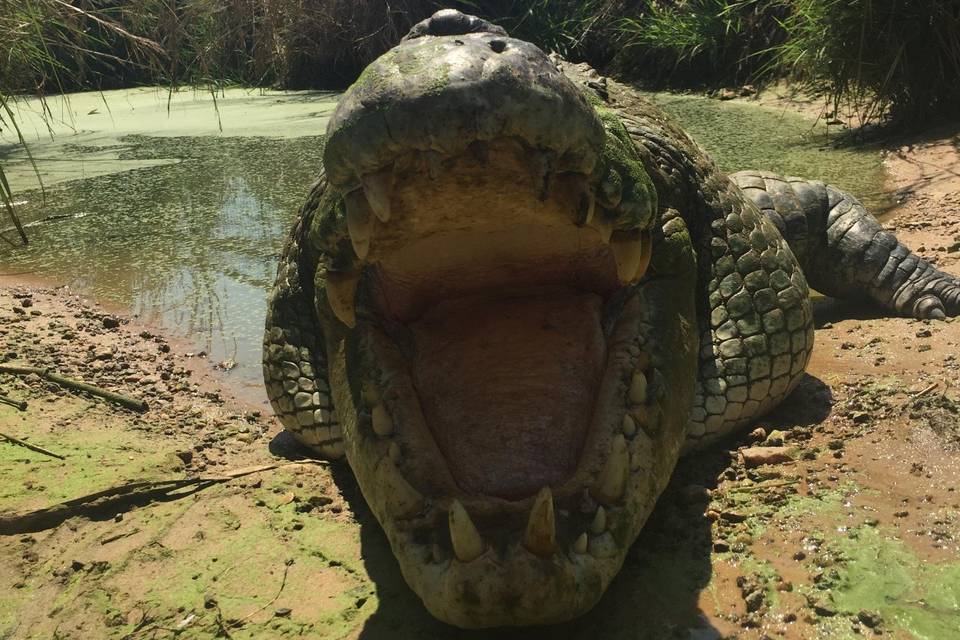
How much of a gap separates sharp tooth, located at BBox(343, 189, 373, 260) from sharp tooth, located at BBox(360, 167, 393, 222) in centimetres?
6

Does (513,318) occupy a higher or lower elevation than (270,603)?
higher

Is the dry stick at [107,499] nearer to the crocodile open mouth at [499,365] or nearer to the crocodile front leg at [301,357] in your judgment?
the crocodile front leg at [301,357]

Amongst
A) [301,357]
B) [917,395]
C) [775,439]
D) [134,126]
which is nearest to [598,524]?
[775,439]

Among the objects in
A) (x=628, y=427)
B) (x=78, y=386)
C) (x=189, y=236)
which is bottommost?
(x=189, y=236)

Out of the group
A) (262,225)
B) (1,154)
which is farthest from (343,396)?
(1,154)

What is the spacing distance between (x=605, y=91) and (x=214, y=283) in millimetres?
3010

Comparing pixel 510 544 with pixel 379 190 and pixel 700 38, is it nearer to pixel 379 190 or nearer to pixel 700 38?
pixel 379 190

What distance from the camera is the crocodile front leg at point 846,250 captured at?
3.84m

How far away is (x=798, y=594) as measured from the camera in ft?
6.24

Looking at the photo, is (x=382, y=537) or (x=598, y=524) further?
(x=382, y=537)

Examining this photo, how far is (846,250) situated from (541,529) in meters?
2.97

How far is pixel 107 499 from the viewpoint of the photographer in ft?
8.70

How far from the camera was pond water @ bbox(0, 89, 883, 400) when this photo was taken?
16.6 feet

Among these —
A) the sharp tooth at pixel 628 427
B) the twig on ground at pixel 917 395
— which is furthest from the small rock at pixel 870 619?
the twig on ground at pixel 917 395
